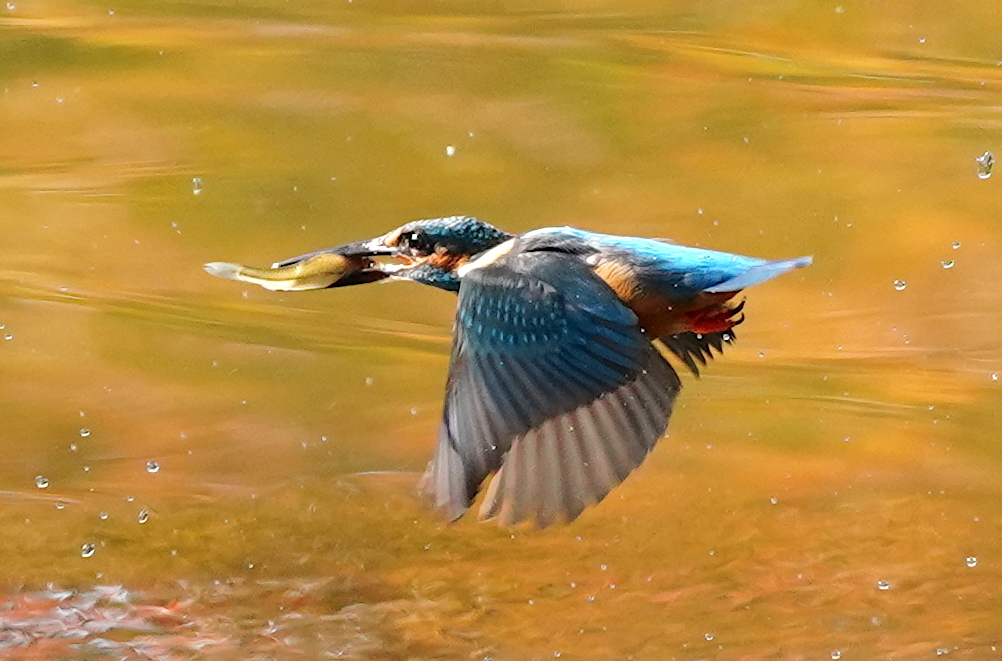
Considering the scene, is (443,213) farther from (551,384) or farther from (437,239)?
(551,384)

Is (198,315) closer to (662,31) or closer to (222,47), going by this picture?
(222,47)

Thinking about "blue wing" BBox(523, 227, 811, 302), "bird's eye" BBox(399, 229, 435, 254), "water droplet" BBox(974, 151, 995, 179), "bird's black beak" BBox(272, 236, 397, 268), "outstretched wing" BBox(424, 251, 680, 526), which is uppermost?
"water droplet" BBox(974, 151, 995, 179)

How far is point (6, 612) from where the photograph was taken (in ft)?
9.89

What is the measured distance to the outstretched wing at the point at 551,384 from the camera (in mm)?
2246

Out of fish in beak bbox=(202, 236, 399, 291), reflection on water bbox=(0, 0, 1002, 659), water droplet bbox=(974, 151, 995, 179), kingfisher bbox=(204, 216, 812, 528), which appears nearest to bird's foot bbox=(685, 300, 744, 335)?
kingfisher bbox=(204, 216, 812, 528)

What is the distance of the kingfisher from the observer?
2.28 meters

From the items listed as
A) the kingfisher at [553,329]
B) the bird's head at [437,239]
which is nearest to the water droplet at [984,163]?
the kingfisher at [553,329]

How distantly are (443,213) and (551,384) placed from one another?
6.41ft

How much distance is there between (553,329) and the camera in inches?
93.4

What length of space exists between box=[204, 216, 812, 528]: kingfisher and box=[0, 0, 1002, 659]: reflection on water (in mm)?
923

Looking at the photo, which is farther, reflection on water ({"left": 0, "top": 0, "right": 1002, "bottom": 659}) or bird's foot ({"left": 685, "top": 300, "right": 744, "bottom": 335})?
reflection on water ({"left": 0, "top": 0, "right": 1002, "bottom": 659})

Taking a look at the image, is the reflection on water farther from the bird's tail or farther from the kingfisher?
the bird's tail

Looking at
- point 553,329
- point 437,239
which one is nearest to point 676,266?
point 553,329

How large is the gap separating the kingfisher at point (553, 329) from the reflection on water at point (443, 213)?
36.3 inches
